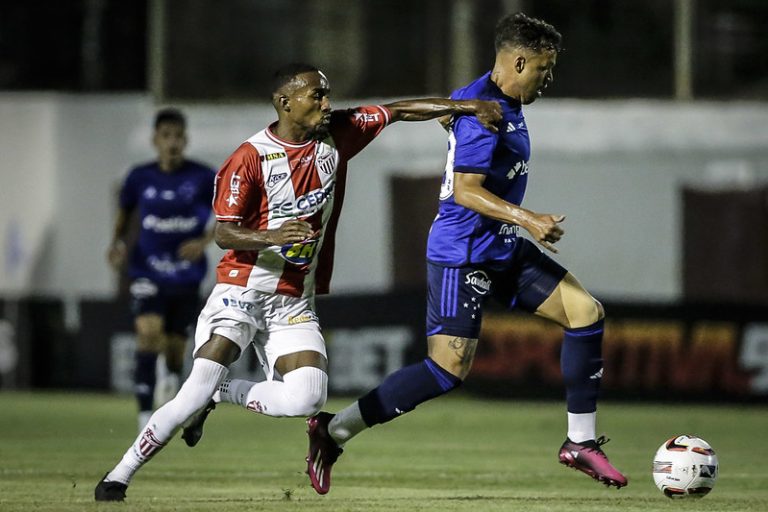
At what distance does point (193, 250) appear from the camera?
11852mm

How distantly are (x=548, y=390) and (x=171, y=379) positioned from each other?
201 inches

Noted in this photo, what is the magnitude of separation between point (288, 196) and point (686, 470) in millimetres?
2414

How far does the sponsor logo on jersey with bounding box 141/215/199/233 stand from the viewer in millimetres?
12242

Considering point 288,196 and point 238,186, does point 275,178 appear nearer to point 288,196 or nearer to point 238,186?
point 288,196

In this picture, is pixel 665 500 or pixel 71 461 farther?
pixel 71 461

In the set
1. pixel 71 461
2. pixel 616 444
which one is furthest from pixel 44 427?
pixel 616 444

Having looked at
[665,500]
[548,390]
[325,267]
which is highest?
[325,267]

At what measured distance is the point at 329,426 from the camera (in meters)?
8.04

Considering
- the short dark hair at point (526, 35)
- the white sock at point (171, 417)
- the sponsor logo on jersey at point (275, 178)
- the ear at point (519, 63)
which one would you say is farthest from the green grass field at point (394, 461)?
the short dark hair at point (526, 35)

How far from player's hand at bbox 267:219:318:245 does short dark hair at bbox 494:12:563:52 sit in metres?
1.51

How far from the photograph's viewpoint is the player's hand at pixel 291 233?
7.13m

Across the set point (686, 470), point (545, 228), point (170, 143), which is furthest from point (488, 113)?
point (170, 143)

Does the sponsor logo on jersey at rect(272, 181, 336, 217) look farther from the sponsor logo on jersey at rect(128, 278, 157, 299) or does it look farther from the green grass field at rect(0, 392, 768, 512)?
the sponsor logo on jersey at rect(128, 278, 157, 299)

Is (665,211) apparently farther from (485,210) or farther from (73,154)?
(485,210)
